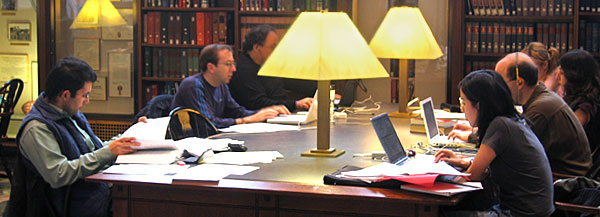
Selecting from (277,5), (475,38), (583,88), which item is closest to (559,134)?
(583,88)

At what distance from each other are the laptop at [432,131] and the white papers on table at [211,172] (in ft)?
3.32

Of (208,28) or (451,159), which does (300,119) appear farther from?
(208,28)

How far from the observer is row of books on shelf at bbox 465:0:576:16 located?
6.01 meters

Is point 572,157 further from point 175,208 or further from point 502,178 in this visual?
point 175,208

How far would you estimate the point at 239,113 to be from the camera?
4.81 metres

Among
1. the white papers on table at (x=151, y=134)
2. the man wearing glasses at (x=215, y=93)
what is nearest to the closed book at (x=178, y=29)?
the man wearing glasses at (x=215, y=93)

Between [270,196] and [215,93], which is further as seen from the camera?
[215,93]

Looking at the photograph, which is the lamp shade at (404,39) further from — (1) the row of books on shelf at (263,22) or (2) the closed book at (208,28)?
→ (2) the closed book at (208,28)

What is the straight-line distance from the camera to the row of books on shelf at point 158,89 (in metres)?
6.67

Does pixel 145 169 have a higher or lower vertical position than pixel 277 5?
lower

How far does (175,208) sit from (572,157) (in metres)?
1.84

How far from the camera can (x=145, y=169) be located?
2697 millimetres

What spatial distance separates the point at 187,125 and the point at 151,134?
50 cm

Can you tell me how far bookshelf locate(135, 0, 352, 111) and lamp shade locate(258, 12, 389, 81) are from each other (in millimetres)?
3367
